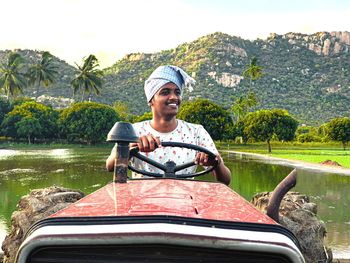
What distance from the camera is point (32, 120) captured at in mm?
63406

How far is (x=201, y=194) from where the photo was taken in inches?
87.7

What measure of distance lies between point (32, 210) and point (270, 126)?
53.0m

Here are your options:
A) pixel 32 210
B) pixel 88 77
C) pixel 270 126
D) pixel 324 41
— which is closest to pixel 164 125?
pixel 32 210

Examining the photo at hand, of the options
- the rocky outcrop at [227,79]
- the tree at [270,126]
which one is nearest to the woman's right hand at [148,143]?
the tree at [270,126]

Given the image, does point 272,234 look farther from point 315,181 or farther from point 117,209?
point 315,181

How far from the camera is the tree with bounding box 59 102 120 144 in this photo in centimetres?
6394

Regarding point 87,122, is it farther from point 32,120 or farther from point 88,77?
point 88,77

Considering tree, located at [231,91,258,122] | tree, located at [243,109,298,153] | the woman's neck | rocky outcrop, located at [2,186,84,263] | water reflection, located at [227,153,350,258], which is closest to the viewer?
the woman's neck

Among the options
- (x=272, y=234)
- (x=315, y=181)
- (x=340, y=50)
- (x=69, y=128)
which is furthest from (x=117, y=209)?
(x=340, y=50)

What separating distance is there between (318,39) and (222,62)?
113ft

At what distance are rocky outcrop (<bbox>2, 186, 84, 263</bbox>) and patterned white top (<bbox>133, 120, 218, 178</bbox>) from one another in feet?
4.34

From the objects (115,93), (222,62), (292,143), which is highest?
(222,62)

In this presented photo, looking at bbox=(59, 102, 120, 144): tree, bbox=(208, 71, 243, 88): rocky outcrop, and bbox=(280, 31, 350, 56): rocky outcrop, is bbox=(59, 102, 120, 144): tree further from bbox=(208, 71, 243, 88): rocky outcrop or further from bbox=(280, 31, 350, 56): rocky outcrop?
bbox=(280, 31, 350, 56): rocky outcrop

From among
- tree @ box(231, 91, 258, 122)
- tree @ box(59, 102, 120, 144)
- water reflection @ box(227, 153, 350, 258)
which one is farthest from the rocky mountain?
water reflection @ box(227, 153, 350, 258)
